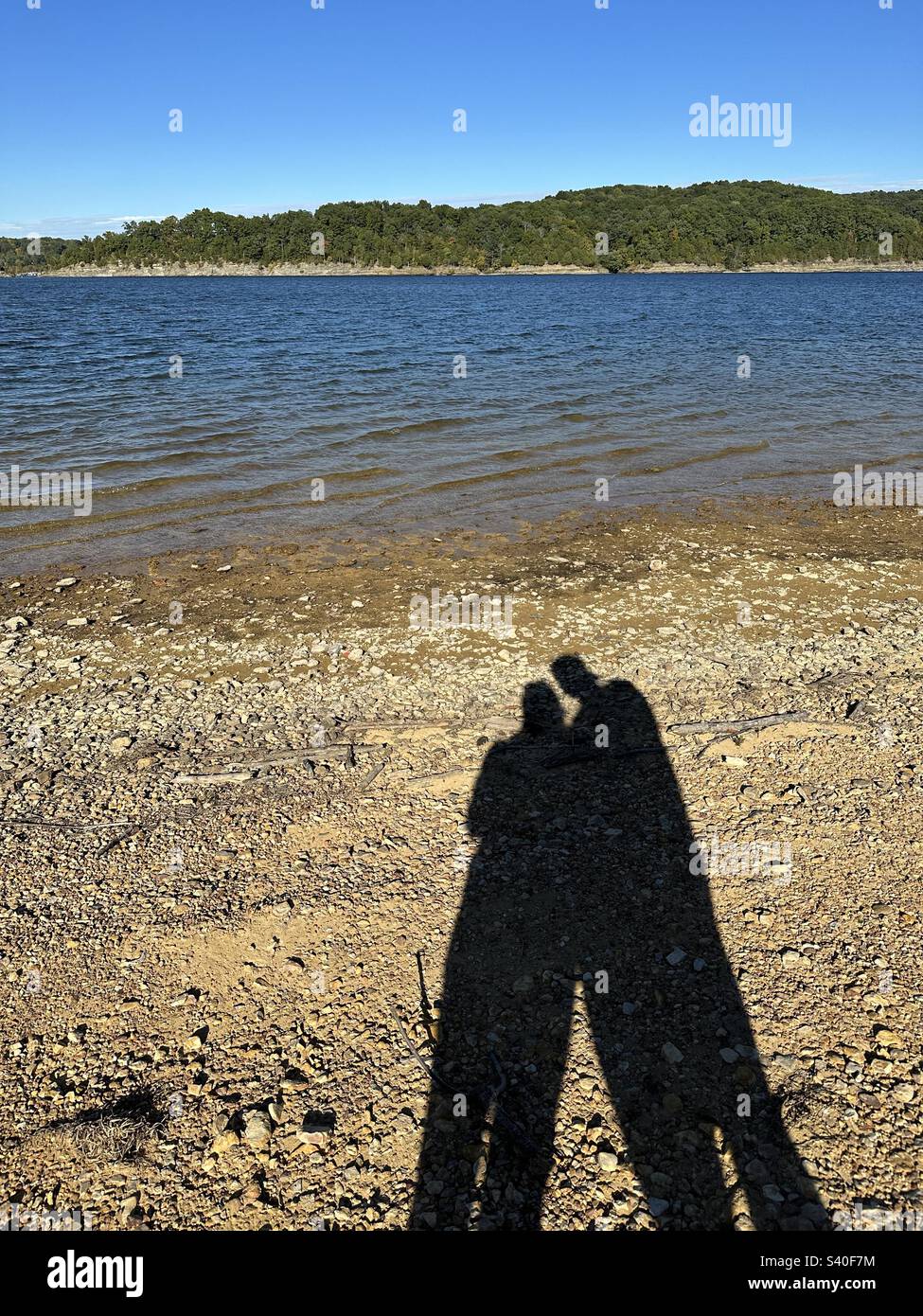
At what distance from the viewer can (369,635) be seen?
8062 millimetres

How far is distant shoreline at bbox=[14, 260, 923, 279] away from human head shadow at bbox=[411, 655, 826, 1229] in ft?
498

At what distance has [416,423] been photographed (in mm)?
18219

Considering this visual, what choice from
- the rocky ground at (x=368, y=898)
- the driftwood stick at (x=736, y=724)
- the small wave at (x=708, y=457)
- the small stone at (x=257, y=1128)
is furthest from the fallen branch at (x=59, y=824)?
the small wave at (x=708, y=457)

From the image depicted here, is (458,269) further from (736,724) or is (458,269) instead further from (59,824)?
(59,824)

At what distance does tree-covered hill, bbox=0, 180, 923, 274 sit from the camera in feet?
468

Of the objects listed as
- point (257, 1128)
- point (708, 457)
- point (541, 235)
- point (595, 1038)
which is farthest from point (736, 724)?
point (541, 235)

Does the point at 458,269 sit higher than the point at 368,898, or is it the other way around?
the point at 458,269

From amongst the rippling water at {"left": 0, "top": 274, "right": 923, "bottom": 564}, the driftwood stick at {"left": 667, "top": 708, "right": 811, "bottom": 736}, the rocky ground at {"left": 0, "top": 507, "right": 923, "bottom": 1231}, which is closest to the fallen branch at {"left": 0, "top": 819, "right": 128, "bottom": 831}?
the rocky ground at {"left": 0, "top": 507, "right": 923, "bottom": 1231}

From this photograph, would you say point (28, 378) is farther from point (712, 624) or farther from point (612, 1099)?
point (612, 1099)

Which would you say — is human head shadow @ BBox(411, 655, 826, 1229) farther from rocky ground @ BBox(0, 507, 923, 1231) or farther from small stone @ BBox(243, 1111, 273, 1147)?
small stone @ BBox(243, 1111, 273, 1147)

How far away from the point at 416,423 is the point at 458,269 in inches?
5697
